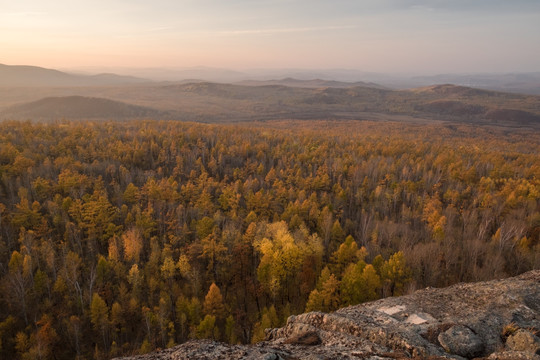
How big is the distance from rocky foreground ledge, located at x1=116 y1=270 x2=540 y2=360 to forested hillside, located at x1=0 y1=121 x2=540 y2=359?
20.7 metres

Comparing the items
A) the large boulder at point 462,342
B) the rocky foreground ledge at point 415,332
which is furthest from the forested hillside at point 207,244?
the large boulder at point 462,342

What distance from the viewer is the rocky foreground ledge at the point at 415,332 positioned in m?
14.7

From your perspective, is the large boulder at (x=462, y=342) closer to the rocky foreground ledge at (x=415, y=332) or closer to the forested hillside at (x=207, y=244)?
the rocky foreground ledge at (x=415, y=332)

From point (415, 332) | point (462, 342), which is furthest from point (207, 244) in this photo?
point (462, 342)

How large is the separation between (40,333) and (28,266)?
12169 millimetres

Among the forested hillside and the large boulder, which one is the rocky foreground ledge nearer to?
the large boulder

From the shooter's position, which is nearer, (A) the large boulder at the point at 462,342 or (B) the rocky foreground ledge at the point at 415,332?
(B) the rocky foreground ledge at the point at 415,332

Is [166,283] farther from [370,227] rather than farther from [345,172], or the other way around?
[345,172]

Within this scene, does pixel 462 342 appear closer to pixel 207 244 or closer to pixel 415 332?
pixel 415 332

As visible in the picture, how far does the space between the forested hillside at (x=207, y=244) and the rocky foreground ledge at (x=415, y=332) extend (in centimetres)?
2073

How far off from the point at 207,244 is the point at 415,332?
41076 millimetres

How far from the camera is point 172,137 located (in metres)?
121

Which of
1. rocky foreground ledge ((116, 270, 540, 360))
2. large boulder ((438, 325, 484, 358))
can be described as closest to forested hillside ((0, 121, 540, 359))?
rocky foreground ledge ((116, 270, 540, 360))

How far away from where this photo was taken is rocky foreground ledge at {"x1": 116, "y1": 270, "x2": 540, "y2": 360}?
1468 centimetres
